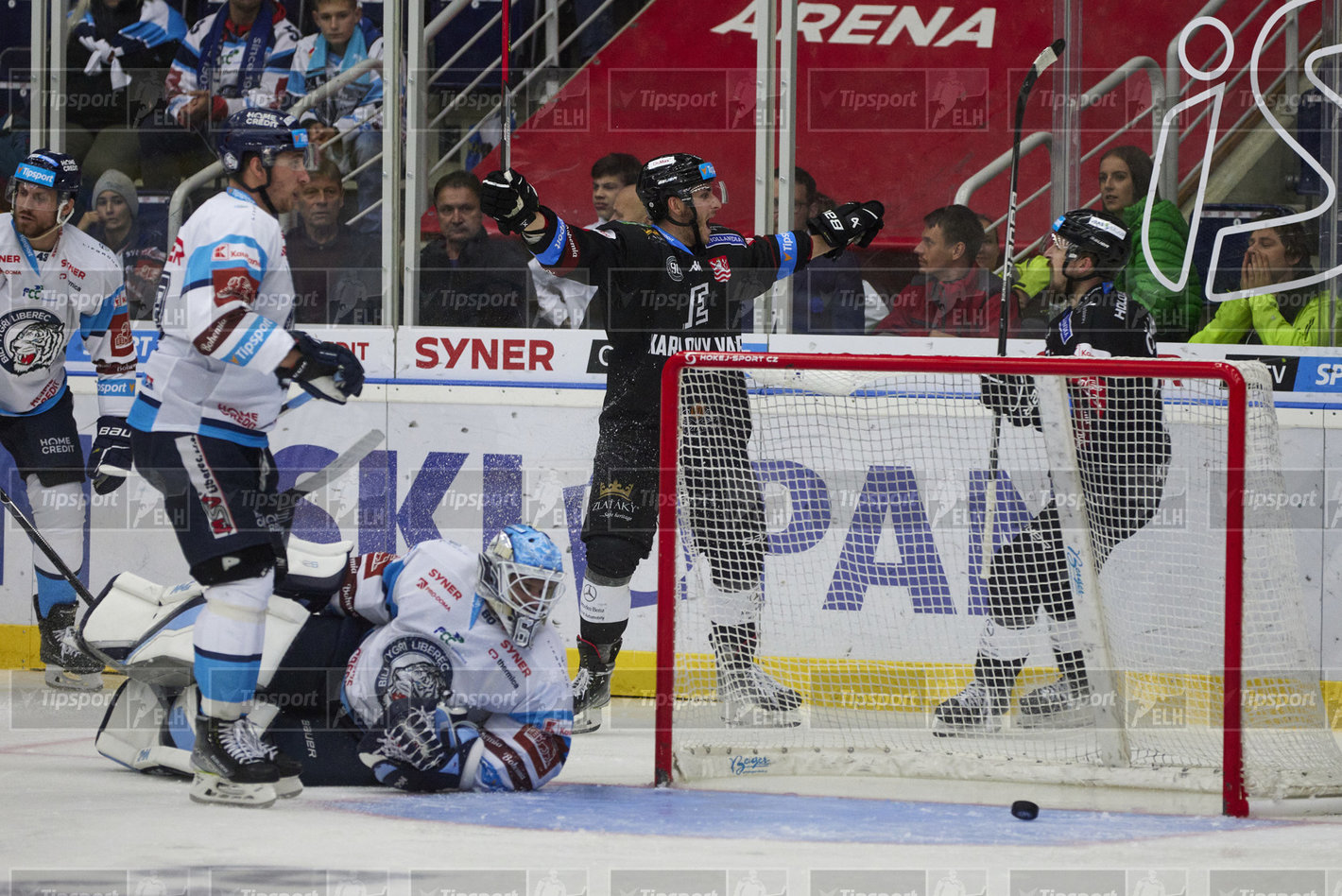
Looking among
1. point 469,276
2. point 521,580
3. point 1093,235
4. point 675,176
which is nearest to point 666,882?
point 521,580

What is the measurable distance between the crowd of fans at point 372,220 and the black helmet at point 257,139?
213 centimetres

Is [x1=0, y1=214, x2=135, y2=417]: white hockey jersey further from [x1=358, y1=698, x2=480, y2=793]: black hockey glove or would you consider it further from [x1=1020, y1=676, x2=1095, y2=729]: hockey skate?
[x1=1020, y1=676, x2=1095, y2=729]: hockey skate

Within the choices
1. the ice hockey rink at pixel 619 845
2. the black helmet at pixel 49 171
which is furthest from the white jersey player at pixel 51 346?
the ice hockey rink at pixel 619 845

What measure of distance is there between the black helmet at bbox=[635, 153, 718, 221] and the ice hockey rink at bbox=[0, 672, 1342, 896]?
1753mm

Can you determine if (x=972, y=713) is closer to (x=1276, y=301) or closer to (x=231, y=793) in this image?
(x=231, y=793)

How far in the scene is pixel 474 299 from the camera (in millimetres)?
5871

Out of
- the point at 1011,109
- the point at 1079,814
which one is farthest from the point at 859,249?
the point at 1079,814

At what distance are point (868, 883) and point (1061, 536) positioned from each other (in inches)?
62.8

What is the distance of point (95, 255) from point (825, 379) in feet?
9.46

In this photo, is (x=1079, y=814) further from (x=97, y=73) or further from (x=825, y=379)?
(x=97, y=73)

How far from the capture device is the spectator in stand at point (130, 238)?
611 centimetres

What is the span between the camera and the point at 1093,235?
186 inches

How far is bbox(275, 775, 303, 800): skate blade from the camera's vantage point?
3.72 meters

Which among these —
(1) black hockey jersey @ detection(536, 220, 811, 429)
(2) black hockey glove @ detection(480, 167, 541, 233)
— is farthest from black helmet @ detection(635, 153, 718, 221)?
(2) black hockey glove @ detection(480, 167, 541, 233)
